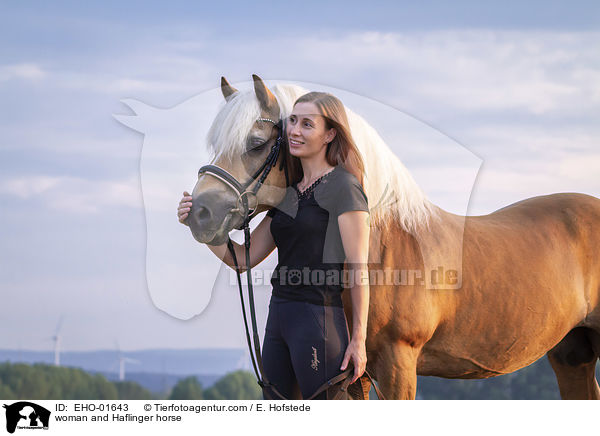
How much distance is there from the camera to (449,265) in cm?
319

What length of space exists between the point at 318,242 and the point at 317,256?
6cm

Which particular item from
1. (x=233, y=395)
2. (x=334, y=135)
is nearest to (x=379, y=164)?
(x=334, y=135)

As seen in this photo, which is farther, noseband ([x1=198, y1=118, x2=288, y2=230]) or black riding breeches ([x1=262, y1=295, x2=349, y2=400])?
noseband ([x1=198, y1=118, x2=288, y2=230])

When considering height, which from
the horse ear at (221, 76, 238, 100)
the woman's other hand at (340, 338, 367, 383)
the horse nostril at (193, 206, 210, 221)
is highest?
the horse ear at (221, 76, 238, 100)

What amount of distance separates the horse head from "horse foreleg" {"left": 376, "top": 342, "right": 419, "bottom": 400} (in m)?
0.94

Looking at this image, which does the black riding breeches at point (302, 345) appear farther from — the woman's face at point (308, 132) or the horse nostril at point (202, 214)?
the woman's face at point (308, 132)

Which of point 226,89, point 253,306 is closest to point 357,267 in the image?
point 253,306

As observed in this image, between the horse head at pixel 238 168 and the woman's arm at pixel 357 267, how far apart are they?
0.48m

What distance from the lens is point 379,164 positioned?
2916 mm

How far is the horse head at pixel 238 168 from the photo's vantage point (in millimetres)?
2600

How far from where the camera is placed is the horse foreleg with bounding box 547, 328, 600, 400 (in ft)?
13.2

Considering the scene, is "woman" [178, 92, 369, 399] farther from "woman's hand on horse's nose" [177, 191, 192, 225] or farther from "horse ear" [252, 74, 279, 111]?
"horse ear" [252, 74, 279, 111]

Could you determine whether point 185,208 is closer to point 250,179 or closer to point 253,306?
point 250,179
